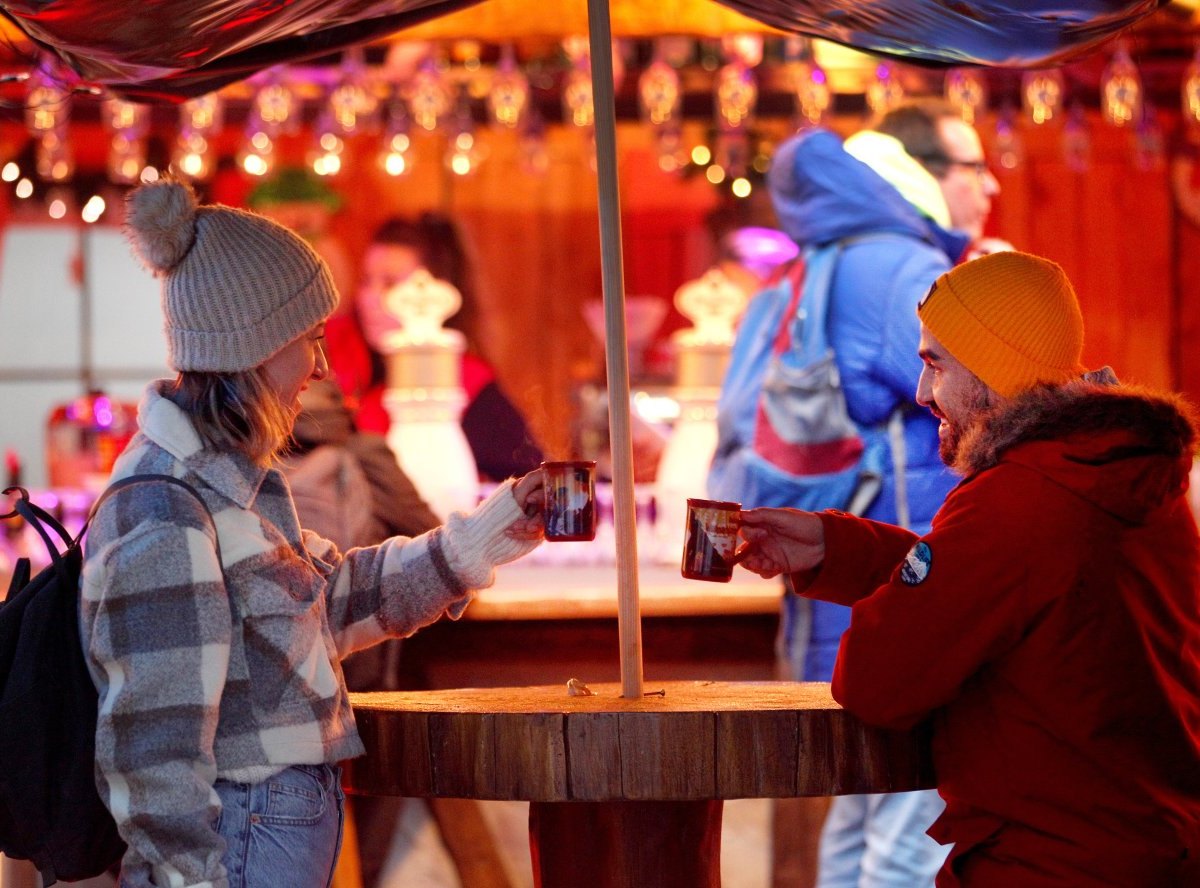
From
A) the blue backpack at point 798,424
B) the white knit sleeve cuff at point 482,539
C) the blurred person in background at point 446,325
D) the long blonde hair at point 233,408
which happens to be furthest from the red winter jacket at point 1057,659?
the blurred person in background at point 446,325

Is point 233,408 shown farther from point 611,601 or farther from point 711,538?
point 611,601

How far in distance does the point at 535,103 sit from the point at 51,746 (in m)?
4.87

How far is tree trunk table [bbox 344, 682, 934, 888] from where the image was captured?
1759 mm

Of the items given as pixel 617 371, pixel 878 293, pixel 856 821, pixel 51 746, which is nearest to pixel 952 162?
pixel 878 293

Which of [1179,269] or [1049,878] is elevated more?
[1179,269]

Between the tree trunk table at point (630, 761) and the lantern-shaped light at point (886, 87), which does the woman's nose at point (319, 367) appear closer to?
the tree trunk table at point (630, 761)

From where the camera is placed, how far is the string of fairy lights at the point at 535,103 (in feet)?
15.2

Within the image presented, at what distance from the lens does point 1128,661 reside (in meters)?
1.76

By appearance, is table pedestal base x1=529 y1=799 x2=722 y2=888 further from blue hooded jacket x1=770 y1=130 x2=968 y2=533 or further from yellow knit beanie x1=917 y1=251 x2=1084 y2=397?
blue hooded jacket x1=770 y1=130 x2=968 y2=533

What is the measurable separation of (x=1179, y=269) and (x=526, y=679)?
4742mm

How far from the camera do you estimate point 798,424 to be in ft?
10.6

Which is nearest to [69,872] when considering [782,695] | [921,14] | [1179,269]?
[782,695]

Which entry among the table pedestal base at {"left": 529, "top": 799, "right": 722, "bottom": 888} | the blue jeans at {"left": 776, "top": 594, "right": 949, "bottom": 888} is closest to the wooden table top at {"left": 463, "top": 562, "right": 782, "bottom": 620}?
the blue jeans at {"left": 776, "top": 594, "right": 949, "bottom": 888}

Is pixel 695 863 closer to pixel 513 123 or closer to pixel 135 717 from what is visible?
pixel 135 717
